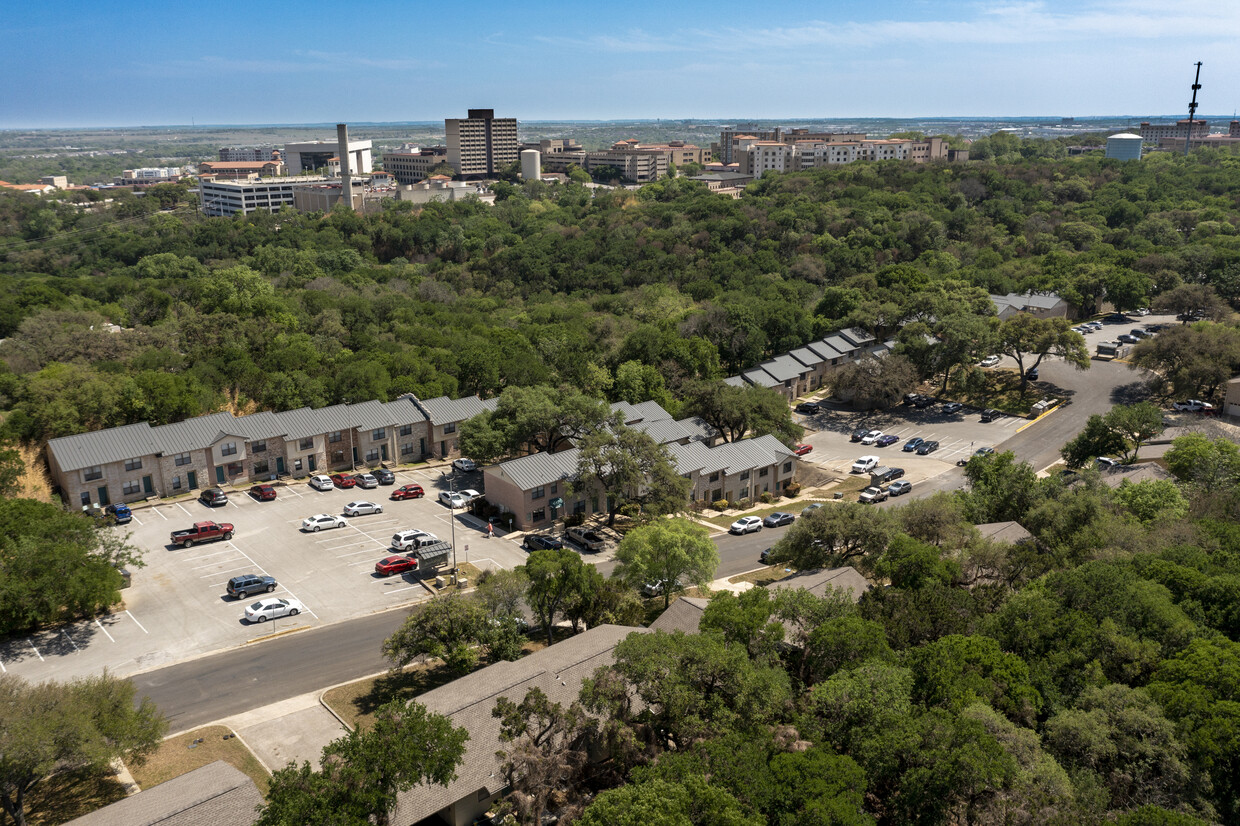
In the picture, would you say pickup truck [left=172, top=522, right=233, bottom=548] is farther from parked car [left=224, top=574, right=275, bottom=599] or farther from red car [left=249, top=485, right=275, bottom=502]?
parked car [left=224, top=574, right=275, bottom=599]

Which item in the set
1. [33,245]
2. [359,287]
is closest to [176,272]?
[359,287]

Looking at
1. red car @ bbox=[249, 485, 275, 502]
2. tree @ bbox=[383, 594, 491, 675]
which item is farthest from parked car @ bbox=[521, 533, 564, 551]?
red car @ bbox=[249, 485, 275, 502]

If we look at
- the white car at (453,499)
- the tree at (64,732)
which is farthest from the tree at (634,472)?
the tree at (64,732)

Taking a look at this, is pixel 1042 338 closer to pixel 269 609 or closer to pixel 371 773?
pixel 269 609

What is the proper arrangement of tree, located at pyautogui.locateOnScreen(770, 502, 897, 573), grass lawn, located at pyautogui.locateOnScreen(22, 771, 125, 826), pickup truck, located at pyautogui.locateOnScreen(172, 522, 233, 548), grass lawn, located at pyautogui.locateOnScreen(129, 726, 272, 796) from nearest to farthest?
1. grass lawn, located at pyautogui.locateOnScreen(22, 771, 125, 826)
2. grass lawn, located at pyautogui.locateOnScreen(129, 726, 272, 796)
3. tree, located at pyautogui.locateOnScreen(770, 502, 897, 573)
4. pickup truck, located at pyautogui.locateOnScreen(172, 522, 233, 548)

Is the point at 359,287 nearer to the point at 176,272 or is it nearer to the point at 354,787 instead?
the point at 176,272

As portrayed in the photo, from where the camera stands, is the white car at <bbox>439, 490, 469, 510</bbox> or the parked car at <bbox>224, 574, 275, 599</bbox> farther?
the white car at <bbox>439, 490, 469, 510</bbox>

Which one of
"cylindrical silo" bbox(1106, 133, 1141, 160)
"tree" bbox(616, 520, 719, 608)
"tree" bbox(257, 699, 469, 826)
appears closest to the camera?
"tree" bbox(257, 699, 469, 826)

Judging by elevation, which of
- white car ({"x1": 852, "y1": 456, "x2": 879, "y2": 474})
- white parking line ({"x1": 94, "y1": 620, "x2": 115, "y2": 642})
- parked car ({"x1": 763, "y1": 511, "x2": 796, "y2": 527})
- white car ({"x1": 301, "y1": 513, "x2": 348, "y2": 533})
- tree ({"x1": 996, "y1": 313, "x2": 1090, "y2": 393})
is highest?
tree ({"x1": 996, "y1": 313, "x2": 1090, "y2": 393})
